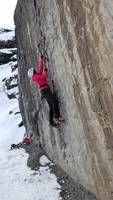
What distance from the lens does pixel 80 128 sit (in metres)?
5.59

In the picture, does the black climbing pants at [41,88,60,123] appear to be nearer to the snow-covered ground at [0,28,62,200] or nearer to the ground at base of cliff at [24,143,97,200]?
the ground at base of cliff at [24,143,97,200]

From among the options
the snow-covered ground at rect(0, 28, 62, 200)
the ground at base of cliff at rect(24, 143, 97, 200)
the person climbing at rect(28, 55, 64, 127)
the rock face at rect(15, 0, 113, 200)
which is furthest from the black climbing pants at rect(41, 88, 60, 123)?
the snow-covered ground at rect(0, 28, 62, 200)

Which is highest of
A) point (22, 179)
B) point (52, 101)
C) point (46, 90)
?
point (46, 90)

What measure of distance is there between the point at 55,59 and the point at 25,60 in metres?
4.15

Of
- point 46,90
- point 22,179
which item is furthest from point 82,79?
point 22,179

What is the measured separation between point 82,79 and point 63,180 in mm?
3712

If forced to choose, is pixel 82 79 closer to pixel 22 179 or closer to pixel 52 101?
pixel 52 101

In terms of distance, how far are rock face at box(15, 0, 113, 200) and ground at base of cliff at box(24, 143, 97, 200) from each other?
202 mm

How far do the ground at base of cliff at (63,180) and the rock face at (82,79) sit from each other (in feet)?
0.66

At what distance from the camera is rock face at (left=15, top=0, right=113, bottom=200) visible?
3.82 metres

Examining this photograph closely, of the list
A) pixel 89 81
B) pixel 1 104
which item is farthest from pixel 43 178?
pixel 1 104

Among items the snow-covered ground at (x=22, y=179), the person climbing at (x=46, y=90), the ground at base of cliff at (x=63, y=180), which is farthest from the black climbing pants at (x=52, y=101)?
the snow-covered ground at (x=22, y=179)

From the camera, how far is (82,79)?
470 centimetres

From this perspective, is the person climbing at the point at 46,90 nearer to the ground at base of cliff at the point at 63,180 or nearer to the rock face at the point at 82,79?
the rock face at the point at 82,79
